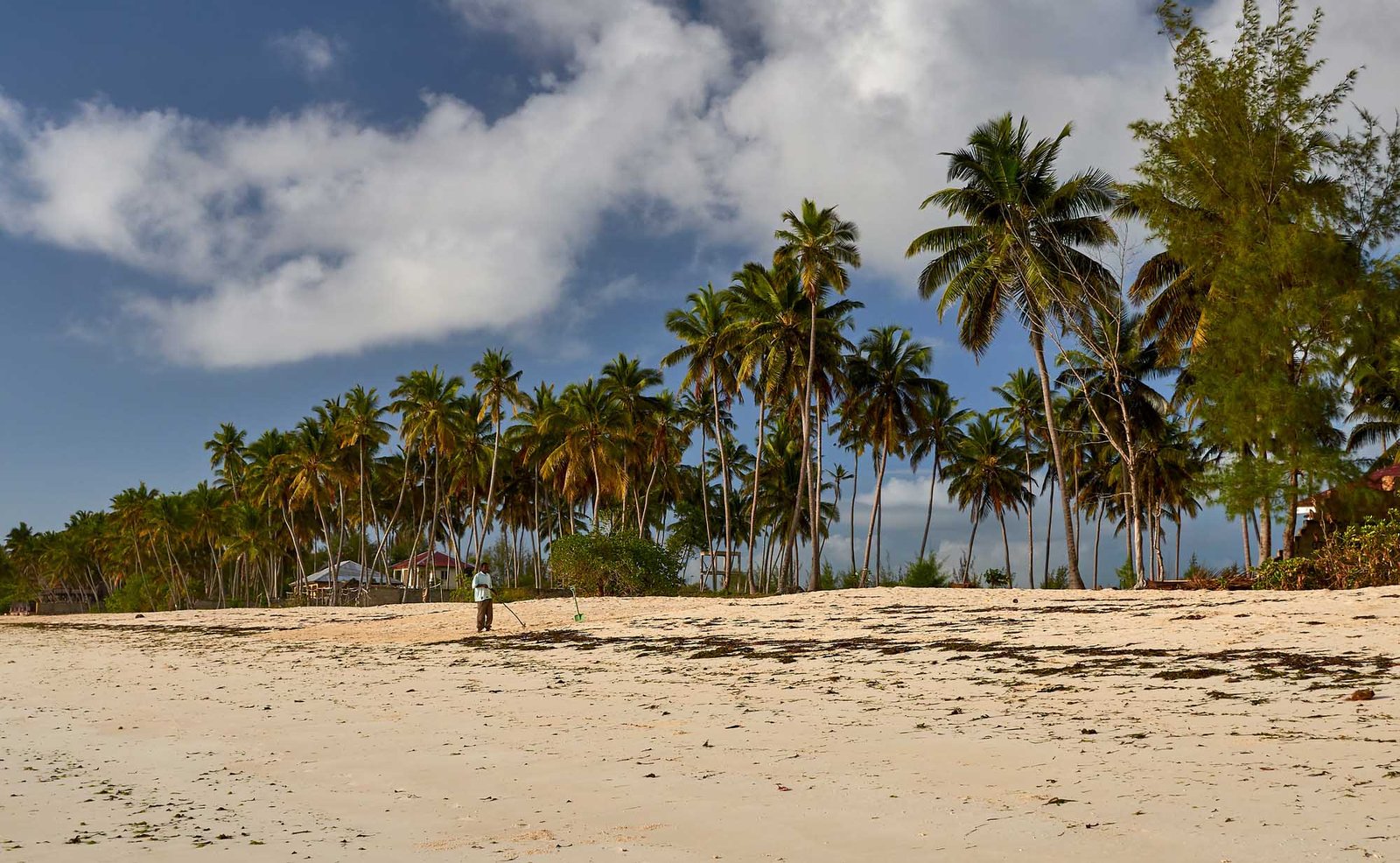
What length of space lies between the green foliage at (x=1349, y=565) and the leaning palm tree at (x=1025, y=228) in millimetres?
9498

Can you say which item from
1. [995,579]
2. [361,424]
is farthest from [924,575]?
[361,424]

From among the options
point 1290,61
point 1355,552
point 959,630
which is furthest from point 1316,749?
point 1290,61

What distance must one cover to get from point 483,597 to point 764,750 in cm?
1409

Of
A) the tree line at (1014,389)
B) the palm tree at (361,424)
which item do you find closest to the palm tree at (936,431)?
the tree line at (1014,389)

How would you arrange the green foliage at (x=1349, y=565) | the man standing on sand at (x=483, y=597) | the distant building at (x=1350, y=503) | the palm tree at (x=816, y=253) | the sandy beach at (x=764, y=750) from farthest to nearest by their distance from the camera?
1. the palm tree at (x=816, y=253)
2. the distant building at (x=1350, y=503)
3. the man standing on sand at (x=483, y=597)
4. the green foliage at (x=1349, y=565)
5. the sandy beach at (x=764, y=750)

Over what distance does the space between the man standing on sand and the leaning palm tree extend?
56.3ft

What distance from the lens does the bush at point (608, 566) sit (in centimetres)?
3266

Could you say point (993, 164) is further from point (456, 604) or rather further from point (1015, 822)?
point (1015, 822)

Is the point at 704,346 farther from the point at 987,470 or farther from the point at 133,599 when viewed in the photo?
the point at 133,599

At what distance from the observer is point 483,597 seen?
19938 mm

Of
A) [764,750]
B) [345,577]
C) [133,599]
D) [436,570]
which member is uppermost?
[764,750]

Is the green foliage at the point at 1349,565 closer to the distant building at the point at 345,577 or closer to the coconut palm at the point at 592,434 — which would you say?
the coconut palm at the point at 592,434

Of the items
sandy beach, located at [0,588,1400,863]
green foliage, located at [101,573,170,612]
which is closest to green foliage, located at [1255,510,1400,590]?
sandy beach, located at [0,588,1400,863]

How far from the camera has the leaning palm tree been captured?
29.3 meters
